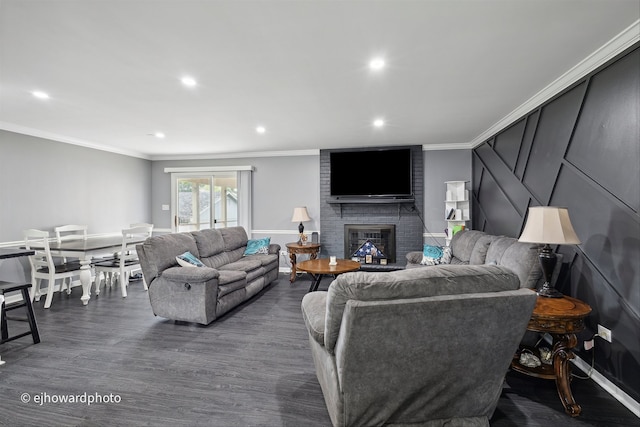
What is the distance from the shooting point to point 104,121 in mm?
4012

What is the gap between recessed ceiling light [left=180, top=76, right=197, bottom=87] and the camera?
8.83ft

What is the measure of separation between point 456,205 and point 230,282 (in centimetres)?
400

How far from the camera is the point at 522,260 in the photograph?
2.57 m

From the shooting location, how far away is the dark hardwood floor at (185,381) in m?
1.82

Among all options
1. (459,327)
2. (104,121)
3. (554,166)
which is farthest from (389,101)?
(104,121)

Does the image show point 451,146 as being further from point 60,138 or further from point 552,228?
point 60,138

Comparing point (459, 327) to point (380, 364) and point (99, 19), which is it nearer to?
point (380, 364)

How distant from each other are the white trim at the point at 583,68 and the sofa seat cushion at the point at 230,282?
3.80m

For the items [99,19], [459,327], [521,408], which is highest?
[99,19]

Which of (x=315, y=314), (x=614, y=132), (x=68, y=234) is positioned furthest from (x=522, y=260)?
(x=68, y=234)

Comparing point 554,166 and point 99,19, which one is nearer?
point 99,19

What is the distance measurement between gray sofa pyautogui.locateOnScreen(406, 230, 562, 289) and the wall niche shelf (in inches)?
27.4

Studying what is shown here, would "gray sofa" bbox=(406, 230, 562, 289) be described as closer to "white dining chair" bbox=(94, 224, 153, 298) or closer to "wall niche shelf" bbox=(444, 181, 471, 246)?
"wall niche shelf" bbox=(444, 181, 471, 246)

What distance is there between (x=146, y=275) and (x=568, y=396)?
3798mm
